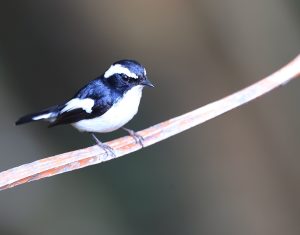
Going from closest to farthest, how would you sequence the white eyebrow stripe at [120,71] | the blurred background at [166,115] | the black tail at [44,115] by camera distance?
the white eyebrow stripe at [120,71] → the black tail at [44,115] → the blurred background at [166,115]

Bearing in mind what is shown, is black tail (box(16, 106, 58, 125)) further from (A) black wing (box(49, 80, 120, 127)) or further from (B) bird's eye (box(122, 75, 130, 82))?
(B) bird's eye (box(122, 75, 130, 82))

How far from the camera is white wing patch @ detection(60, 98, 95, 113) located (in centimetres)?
236

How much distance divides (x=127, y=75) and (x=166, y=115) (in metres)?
1.11

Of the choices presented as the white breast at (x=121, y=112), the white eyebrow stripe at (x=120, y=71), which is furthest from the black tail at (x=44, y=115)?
the white eyebrow stripe at (x=120, y=71)

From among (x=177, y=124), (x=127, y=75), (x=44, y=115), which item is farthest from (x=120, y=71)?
(x=44, y=115)

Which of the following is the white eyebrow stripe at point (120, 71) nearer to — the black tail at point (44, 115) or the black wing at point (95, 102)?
the black wing at point (95, 102)

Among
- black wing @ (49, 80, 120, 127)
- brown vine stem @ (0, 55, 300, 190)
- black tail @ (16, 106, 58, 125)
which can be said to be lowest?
brown vine stem @ (0, 55, 300, 190)

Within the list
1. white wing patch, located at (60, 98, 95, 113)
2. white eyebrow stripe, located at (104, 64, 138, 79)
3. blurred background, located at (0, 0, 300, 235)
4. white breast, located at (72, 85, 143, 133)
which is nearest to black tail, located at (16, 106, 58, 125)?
white wing patch, located at (60, 98, 95, 113)

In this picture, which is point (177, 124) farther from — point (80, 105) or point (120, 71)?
point (80, 105)

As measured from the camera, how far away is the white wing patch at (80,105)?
7.73 feet

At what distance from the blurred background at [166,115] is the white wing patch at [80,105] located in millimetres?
831

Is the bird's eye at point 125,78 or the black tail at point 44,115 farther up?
→ the black tail at point 44,115

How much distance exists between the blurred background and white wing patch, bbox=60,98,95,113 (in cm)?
83

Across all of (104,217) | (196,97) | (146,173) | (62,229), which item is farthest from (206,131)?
(62,229)
